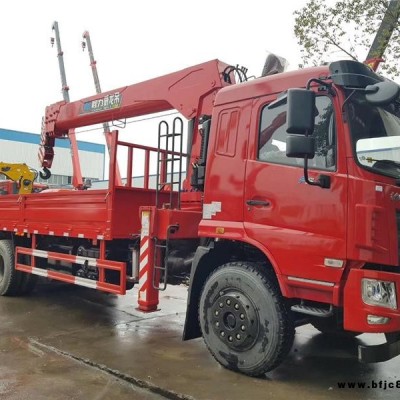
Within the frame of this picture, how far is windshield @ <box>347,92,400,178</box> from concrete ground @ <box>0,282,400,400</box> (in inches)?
73.2

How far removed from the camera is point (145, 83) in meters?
6.10

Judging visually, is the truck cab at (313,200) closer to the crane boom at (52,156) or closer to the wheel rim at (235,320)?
the wheel rim at (235,320)

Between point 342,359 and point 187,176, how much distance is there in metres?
2.56

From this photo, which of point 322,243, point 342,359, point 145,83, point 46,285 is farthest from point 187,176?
point 46,285

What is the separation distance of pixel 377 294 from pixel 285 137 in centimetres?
145

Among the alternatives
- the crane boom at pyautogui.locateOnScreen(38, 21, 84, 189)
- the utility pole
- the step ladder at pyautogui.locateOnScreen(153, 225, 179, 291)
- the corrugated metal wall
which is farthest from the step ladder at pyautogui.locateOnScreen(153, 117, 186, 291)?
the corrugated metal wall

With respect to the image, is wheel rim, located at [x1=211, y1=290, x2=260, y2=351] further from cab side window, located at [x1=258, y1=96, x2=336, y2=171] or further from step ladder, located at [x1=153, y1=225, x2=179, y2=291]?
cab side window, located at [x1=258, y1=96, x2=336, y2=171]

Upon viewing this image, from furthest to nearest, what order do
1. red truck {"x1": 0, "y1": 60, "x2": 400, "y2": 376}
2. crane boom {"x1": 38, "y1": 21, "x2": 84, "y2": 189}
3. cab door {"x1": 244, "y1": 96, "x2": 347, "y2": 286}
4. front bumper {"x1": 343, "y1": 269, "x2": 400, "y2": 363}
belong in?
1. crane boom {"x1": 38, "y1": 21, "x2": 84, "y2": 189}
2. cab door {"x1": 244, "y1": 96, "x2": 347, "y2": 286}
3. red truck {"x1": 0, "y1": 60, "x2": 400, "y2": 376}
4. front bumper {"x1": 343, "y1": 269, "x2": 400, "y2": 363}

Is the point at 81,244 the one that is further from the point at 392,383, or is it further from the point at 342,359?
the point at 392,383

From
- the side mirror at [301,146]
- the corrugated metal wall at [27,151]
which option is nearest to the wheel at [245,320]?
the side mirror at [301,146]

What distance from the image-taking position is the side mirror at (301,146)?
3395 millimetres

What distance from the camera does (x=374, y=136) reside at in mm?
3615

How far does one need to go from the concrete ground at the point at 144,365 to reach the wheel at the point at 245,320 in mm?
191

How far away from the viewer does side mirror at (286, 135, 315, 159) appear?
339 centimetres
